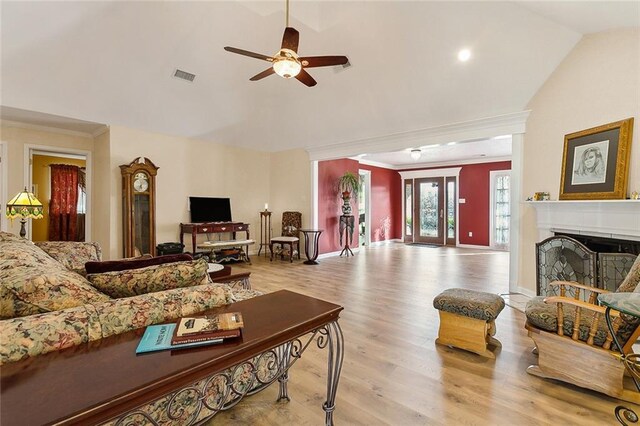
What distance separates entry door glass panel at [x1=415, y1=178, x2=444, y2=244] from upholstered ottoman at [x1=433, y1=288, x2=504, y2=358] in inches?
277

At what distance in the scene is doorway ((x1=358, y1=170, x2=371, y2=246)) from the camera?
29.0ft

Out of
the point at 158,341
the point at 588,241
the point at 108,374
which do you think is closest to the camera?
the point at 108,374

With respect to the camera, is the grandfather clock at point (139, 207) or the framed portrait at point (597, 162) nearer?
the framed portrait at point (597, 162)

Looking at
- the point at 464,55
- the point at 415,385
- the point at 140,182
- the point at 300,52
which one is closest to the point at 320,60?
the point at 300,52

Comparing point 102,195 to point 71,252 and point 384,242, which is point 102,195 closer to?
point 71,252

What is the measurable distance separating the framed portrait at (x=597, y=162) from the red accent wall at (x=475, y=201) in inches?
206

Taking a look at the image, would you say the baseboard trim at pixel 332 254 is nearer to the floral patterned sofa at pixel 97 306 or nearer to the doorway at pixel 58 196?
the floral patterned sofa at pixel 97 306

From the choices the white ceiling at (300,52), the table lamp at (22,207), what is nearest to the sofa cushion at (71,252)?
the table lamp at (22,207)

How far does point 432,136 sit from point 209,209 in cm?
457

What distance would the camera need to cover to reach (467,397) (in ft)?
6.20

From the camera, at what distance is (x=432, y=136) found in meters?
5.06

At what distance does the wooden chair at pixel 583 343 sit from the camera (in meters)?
1.82

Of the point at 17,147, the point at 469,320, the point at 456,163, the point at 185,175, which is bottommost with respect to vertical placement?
the point at 469,320

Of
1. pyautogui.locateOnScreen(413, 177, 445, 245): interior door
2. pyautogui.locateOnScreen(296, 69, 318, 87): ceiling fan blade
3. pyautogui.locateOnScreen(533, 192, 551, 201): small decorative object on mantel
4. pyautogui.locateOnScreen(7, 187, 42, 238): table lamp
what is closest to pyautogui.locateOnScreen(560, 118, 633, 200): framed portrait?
pyautogui.locateOnScreen(533, 192, 551, 201): small decorative object on mantel
